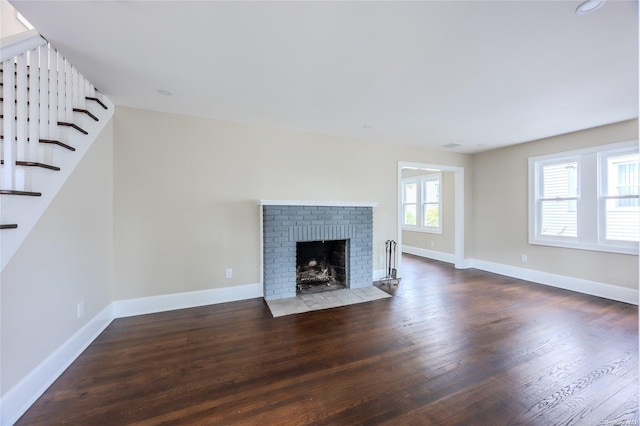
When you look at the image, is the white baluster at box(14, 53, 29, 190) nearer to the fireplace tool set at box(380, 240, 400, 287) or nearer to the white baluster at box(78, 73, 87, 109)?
the white baluster at box(78, 73, 87, 109)

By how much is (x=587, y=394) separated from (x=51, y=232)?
4.18 metres

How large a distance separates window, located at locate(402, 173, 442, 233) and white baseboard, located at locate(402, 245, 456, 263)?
21.9 inches

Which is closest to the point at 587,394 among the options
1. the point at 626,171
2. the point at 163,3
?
the point at 626,171

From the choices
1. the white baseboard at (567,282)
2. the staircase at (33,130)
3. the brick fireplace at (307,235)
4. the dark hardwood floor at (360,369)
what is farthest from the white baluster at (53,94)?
the white baseboard at (567,282)

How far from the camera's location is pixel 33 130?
183 centimetres

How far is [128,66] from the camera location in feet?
7.24

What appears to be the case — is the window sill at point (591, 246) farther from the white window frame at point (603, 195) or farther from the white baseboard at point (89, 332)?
the white baseboard at point (89, 332)

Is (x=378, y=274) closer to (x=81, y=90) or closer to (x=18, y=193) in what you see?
(x=18, y=193)

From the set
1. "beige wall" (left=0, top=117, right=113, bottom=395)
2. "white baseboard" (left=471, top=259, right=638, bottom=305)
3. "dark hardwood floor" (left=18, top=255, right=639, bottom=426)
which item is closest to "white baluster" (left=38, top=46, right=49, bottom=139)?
"beige wall" (left=0, top=117, right=113, bottom=395)

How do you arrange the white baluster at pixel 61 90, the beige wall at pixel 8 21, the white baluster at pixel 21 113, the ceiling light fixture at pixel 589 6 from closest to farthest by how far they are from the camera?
the ceiling light fixture at pixel 589 6
the white baluster at pixel 21 113
the white baluster at pixel 61 90
the beige wall at pixel 8 21

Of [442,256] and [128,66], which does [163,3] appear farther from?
[442,256]

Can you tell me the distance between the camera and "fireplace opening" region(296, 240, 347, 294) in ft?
13.9

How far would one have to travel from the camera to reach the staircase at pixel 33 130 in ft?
5.33

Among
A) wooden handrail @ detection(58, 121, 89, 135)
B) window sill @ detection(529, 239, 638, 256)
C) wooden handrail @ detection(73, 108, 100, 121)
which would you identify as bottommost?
window sill @ detection(529, 239, 638, 256)
